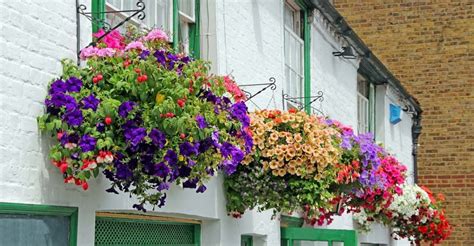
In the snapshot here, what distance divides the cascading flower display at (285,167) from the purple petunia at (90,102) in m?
2.77

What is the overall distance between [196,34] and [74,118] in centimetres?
315

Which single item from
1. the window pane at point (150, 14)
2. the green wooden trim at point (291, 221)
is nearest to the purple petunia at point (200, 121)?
the window pane at point (150, 14)

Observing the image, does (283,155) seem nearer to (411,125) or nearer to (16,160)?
(16,160)

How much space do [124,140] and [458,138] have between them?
1376cm

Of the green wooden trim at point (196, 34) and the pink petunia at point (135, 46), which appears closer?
the pink petunia at point (135, 46)

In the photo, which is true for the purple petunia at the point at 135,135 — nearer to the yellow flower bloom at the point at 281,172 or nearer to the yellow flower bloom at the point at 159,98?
the yellow flower bloom at the point at 159,98

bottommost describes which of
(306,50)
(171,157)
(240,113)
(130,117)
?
(171,157)

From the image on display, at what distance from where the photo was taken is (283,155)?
26.3 ft

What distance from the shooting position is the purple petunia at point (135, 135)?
543cm

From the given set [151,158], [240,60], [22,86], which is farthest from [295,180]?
[22,86]

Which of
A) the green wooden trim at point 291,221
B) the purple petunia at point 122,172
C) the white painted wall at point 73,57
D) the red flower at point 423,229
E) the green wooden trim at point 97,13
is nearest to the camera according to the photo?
the white painted wall at point 73,57

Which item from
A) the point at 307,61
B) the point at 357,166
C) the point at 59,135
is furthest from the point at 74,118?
the point at 307,61

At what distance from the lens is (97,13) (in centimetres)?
632

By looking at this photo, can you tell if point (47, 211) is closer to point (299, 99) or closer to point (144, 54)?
point (144, 54)
